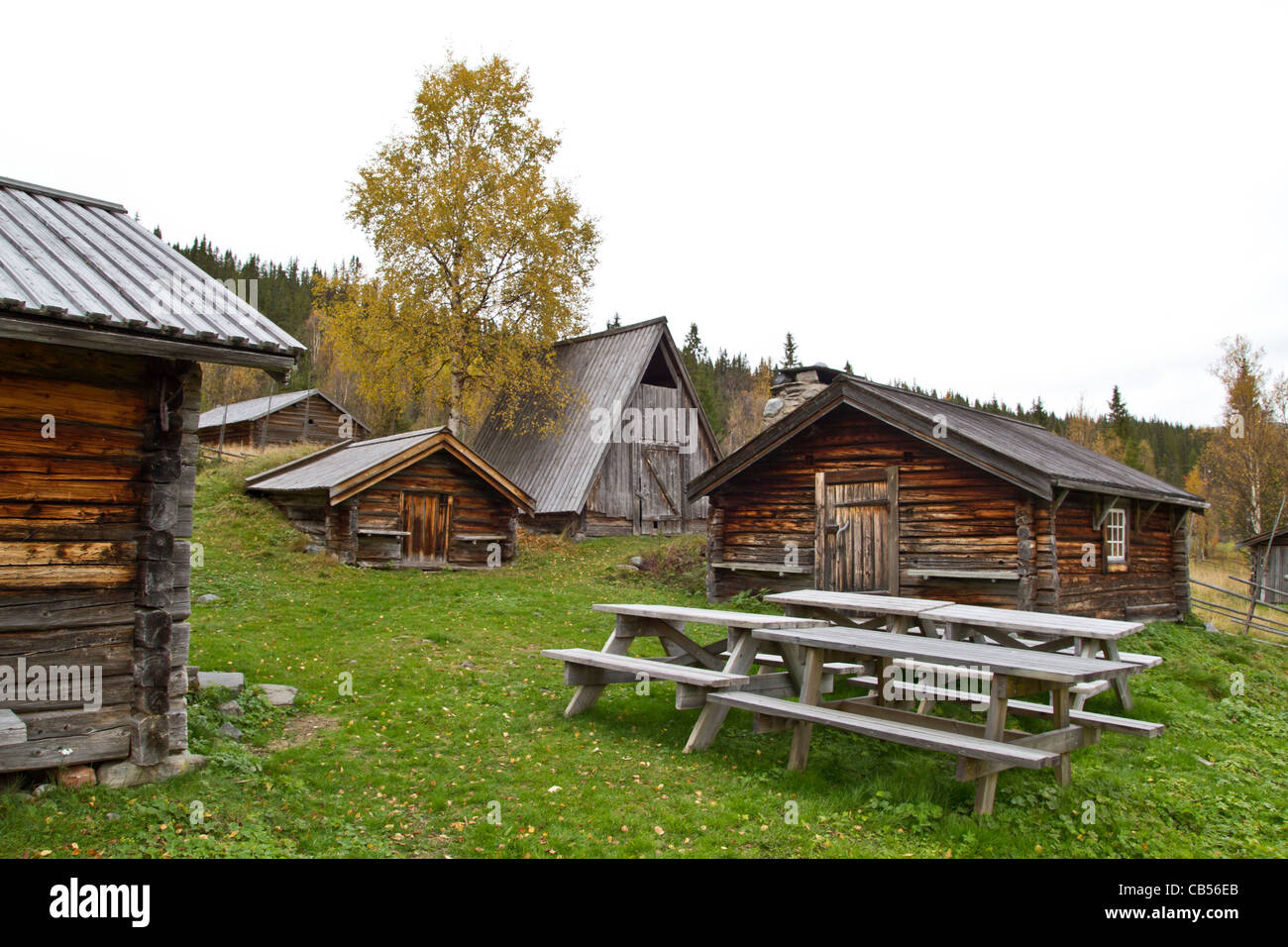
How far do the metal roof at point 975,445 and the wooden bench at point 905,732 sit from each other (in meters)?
6.69

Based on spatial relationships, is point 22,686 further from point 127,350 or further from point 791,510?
point 791,510

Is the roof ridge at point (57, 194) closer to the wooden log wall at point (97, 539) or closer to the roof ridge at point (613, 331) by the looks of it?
the wooden log wall at point (97, 539)

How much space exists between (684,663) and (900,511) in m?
6.87

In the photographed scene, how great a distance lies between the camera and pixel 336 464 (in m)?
18.3

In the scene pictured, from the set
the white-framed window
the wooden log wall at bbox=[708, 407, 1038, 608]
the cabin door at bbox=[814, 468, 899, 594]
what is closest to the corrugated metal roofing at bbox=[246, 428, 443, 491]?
the wooden log wall at bbox=[708, 407, 1038, 608]

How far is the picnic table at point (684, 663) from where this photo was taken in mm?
6785

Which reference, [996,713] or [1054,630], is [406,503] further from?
[996,713]

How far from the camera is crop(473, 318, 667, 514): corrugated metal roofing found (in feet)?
74.5

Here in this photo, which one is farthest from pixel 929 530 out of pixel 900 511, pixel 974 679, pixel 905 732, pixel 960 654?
pixel 905 732

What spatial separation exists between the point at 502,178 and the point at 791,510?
15.1 meters

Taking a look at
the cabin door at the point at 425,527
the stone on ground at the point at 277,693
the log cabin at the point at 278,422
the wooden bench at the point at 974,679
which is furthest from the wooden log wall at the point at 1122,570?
the log cabin at the point at 278,422

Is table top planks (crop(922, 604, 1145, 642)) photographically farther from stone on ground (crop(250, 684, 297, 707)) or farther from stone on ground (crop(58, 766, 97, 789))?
stone on ground (crop(58, 766, 97, 789))
